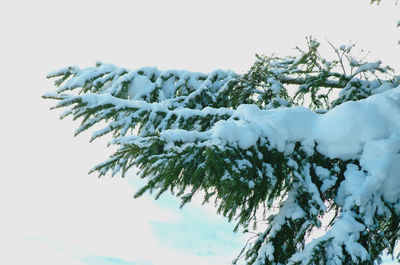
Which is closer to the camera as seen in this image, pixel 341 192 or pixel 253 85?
pixel 341 192

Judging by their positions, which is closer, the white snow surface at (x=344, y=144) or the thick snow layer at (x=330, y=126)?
the white snow surface at (x=344, y=144)

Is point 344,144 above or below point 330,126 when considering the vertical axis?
below

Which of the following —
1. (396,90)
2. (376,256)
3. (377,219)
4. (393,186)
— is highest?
(396,90)

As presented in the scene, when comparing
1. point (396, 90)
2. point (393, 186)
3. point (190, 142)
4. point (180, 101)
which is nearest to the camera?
point (190, 142)

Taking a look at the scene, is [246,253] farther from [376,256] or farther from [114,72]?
[114,72]

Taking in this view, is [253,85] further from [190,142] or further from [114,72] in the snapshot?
[190,142]

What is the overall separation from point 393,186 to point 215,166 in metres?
1.52

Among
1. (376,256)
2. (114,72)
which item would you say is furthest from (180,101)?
(376,256)

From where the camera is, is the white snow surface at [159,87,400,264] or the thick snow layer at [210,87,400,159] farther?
the thick snow layer at [210,87,400,159]

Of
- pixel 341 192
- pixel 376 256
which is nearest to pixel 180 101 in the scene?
pixel 341 192

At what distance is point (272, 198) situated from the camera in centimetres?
344

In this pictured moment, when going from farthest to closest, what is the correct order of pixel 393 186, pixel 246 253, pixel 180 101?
pixel 180 101 < pixel 246 253 < pixel 393 186

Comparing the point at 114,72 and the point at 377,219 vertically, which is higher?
the point at 114,72

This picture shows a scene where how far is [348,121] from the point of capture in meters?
3.54
